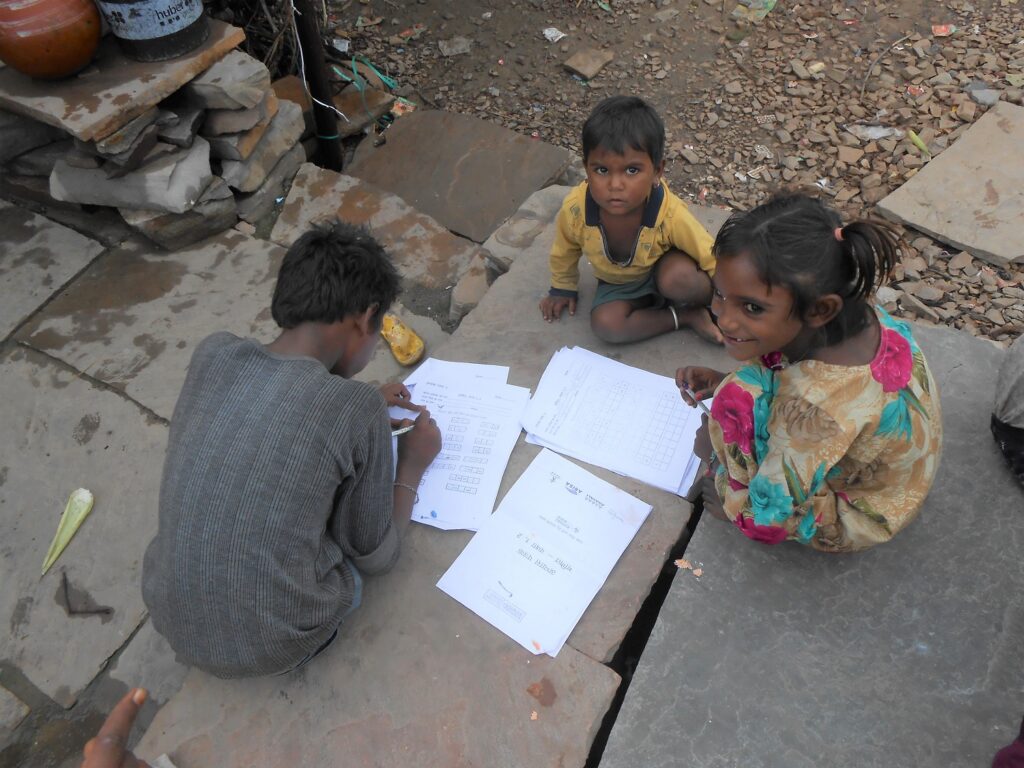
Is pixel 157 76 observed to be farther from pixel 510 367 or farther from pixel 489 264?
pixel 510 367

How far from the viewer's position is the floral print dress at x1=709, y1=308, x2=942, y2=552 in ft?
4.57

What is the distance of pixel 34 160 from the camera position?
3119mm

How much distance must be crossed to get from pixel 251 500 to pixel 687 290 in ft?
4.57

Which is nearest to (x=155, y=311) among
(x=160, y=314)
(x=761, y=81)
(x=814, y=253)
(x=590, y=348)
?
(x=160, y=314)

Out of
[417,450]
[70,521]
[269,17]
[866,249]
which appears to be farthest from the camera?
[269,17]

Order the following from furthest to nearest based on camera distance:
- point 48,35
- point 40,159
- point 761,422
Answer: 1. point 40,159
2. point 48,35
3. point 761,422

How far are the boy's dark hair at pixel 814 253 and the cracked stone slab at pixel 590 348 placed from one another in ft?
2.52

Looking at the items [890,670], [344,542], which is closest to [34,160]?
[344,542]

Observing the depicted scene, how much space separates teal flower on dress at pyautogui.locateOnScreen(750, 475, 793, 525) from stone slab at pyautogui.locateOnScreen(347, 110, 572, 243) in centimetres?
203

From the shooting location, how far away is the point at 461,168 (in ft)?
11.3

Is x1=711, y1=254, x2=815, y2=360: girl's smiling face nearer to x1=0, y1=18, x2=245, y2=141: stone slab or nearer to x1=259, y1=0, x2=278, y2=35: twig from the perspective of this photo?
x1=0, y1=18, x2=245, y2=141: stone slab

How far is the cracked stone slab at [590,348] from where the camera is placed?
1.78 m

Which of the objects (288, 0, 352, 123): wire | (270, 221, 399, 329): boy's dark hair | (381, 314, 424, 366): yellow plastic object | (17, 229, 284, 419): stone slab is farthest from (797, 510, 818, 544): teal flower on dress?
(288, 0, 352, 123): wire

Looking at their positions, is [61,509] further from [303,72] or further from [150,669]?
[303,72]
